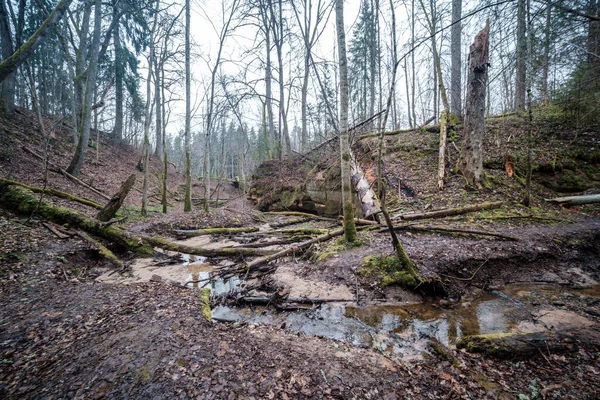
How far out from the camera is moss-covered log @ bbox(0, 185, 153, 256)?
6.78 metres

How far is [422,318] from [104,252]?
7.38 m

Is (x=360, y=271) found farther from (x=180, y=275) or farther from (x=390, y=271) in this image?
(x=180, y=275)

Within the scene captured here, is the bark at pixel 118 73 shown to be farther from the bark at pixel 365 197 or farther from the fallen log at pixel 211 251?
the bark at pixel 365 197

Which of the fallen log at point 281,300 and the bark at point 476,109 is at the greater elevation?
the bark at point 476,109

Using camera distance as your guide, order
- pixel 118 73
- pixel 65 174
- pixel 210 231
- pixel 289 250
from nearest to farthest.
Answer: pixel 289 250 → pixel 210 231 → pixel 65 174 → pixel 118 73

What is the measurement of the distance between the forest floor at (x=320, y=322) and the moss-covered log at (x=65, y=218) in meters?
0.44

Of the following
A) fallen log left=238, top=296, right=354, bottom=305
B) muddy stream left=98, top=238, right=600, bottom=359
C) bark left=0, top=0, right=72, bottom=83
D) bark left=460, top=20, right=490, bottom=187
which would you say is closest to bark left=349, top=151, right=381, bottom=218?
muddy stream left=98, top=238, right=600, bottom=359

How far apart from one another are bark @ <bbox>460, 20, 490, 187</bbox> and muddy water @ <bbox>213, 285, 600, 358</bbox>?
18.0 feet

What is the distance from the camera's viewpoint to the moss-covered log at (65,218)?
6777 mm

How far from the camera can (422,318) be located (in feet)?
12.5

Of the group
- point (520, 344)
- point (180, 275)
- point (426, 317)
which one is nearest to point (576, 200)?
point (426, 317)

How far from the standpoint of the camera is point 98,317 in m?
3.34

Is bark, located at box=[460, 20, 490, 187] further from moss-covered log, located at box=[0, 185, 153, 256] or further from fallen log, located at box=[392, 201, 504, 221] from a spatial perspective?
moss-covered log, located at box=[0, 185, 153, 256]

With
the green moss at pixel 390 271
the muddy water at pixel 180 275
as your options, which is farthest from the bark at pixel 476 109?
the muddy water at pixel 180 275
